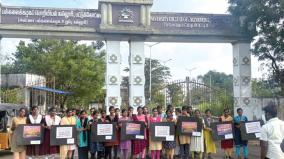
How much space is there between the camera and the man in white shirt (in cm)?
646

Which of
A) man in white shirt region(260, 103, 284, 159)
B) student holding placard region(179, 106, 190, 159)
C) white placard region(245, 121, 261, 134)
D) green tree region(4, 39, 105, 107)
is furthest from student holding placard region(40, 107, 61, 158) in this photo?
green tree region(4, 39, 105, 107)

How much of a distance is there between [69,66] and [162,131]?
2181 centimetres

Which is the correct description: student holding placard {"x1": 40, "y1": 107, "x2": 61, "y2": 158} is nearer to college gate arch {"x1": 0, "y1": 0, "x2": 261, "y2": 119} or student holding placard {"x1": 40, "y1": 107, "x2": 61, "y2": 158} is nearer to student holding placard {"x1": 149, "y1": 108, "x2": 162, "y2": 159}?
student holding placard {"x1": 149, "y1": 108, "x2": 162, "y2": 159}

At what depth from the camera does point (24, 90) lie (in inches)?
1030

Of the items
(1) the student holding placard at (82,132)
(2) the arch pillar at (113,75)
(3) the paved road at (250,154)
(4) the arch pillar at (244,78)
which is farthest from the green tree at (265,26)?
(1) the student holding placard at (82,132)

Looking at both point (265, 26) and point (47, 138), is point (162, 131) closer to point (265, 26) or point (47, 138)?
point (47, 138)

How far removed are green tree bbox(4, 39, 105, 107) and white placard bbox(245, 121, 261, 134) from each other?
21281mm

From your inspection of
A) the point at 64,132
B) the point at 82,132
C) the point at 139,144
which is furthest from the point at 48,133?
the point at 139,144

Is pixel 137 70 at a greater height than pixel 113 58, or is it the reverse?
pixel 113 58

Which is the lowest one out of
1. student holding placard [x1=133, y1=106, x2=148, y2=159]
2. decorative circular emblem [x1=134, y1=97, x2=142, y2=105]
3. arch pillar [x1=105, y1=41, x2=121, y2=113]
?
student holding placard [x1=133, y1=106, x2=148, y2=159]

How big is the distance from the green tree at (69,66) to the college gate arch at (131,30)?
16472 millimetres

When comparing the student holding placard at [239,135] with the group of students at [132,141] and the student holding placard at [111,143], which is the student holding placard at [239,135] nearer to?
the group of students at [132,141]

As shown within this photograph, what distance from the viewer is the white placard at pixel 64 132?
1198cm

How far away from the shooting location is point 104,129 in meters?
12.6
